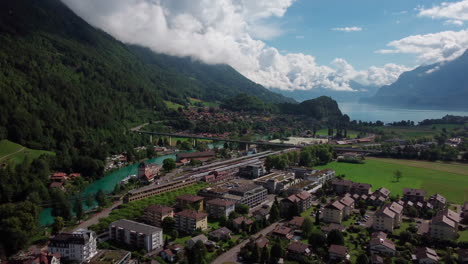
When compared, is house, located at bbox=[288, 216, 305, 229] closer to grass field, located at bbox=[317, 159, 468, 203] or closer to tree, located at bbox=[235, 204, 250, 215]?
tree, located at bbox=[235, 204, 250, 215]

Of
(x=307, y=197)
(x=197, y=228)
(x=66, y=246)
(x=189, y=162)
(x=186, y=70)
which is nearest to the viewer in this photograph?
(x=66, y=246)

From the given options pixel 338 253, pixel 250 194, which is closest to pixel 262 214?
pixel 250 194

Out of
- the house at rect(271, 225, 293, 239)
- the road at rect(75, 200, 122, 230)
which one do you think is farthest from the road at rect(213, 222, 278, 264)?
the road at rect(75, 200, 122, 230)

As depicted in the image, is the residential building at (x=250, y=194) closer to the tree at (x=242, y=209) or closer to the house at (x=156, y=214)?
the tree at (x=242, y=209)

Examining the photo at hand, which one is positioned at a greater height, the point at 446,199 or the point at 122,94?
the point at 122,94

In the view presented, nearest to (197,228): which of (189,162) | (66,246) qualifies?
(66,246)

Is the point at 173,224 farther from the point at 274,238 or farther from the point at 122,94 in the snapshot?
the point at 122,94

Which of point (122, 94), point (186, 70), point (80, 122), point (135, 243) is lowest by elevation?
point (135, 243)
